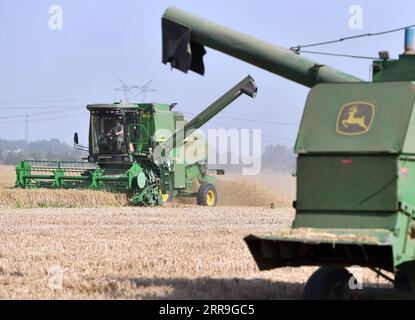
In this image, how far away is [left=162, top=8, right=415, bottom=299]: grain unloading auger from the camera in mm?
6676

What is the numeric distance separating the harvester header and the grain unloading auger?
41.0 inches

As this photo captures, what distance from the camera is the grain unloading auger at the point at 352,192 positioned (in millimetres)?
6676

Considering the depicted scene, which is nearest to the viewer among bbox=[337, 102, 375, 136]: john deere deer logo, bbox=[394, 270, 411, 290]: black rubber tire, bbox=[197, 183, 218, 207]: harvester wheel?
bbox=[337, 102, 375, 136]: john deere deer logo

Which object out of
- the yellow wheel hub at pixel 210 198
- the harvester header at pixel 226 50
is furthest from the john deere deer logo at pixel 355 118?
the yellow wheel hub at pixel 210 198

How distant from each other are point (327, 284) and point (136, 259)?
3.90 metres

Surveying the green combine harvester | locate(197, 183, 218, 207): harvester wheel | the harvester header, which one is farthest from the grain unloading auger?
locate(197, 183, 218, 207): harvester wheel

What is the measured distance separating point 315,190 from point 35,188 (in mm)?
19552

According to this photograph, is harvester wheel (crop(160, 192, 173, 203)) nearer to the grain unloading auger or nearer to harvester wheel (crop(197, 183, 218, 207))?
harvester wheel (crop(197, 183, 218, 207))

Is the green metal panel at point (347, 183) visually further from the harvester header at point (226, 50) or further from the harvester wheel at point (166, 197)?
the harvester wheel at point (166, 197)

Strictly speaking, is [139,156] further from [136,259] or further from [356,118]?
[356,118]

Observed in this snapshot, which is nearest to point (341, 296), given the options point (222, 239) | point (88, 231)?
point (222, 239)

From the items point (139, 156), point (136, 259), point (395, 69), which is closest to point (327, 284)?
point (395, 69)

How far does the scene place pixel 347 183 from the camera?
6.87 metres

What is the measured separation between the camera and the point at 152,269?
388 inches
